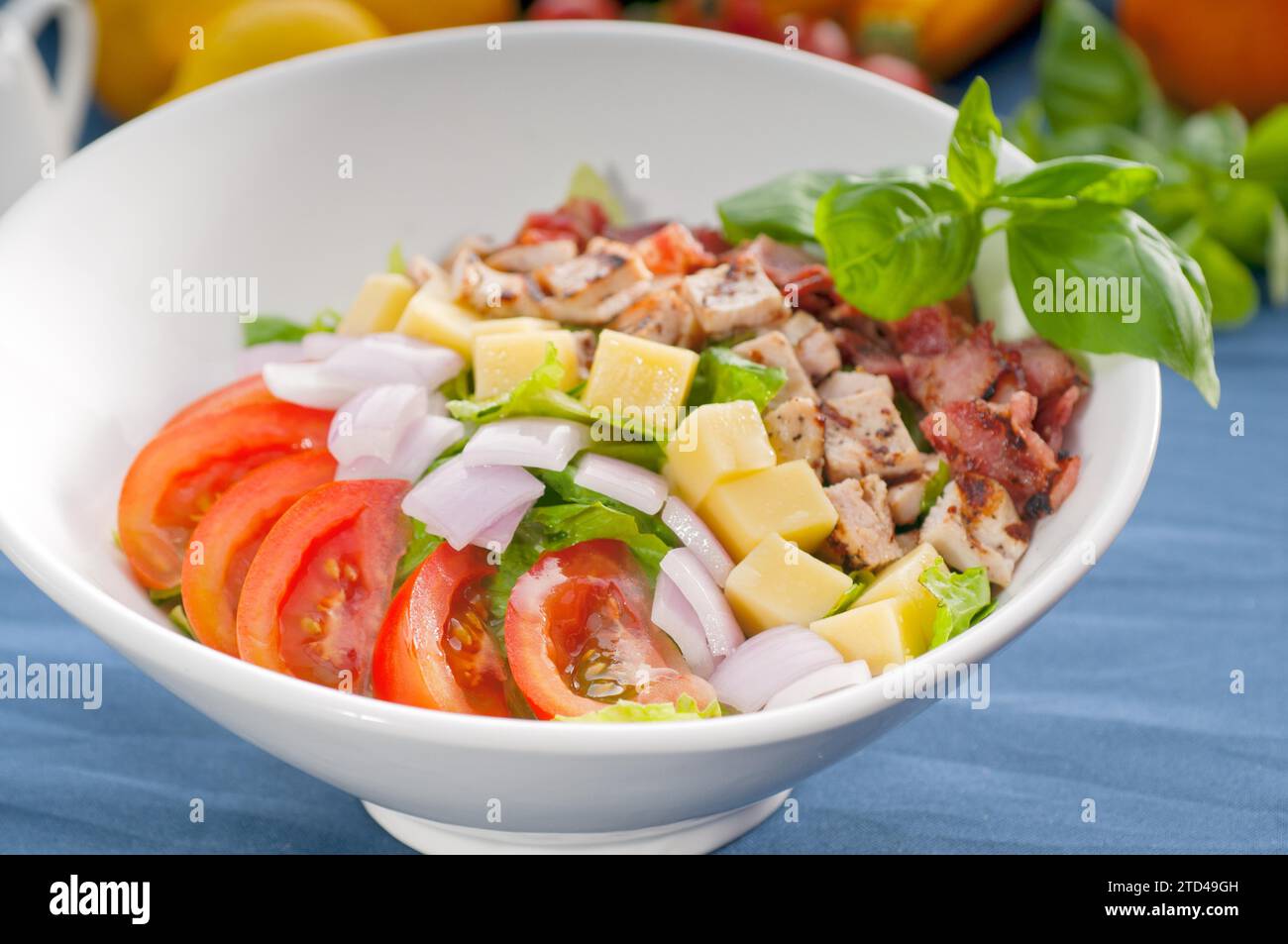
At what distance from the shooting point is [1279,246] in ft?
11.0

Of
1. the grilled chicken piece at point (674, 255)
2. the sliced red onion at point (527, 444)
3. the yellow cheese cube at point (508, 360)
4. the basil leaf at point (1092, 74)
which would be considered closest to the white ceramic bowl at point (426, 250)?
the grilled chicken piece at point (674, 255)

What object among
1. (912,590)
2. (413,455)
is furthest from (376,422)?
(912,590)

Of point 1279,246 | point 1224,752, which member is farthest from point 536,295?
point 1279,246

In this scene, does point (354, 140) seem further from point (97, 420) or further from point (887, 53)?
point (887, 53)

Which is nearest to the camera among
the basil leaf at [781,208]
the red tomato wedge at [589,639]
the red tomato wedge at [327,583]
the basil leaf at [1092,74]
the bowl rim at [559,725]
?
the bowl rim at [559,725]

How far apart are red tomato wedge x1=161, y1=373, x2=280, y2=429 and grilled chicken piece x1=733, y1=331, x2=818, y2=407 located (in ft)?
2.63

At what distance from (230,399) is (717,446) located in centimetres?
87

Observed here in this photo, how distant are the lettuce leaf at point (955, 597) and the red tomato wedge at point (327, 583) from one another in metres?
0.80

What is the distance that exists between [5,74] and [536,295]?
1.58 meters

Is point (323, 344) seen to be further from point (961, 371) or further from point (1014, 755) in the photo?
point (1014, 755)

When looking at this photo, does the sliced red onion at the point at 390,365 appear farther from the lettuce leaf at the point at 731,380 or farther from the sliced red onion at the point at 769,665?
the sliced red onion at the point at 769,665

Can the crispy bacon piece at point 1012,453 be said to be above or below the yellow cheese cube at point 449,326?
below

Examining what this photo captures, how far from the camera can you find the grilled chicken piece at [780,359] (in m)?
2.25

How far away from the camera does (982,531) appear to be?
208 centimetres
